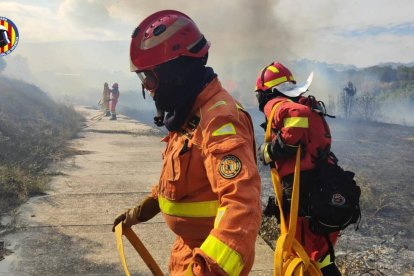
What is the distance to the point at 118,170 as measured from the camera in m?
7.05

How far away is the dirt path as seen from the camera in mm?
3529

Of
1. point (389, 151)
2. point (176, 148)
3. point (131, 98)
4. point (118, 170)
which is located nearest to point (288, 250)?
point (176, 148)

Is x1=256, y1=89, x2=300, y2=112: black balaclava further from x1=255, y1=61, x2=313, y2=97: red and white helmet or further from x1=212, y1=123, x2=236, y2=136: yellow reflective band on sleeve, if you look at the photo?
x1=212, y1=123, x2=236, y2=136: yellow reflective band on sleeve

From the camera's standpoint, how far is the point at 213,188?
148 cm

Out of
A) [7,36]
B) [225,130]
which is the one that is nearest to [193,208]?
[225,130]

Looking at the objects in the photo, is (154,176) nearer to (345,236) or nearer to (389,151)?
(345,236)

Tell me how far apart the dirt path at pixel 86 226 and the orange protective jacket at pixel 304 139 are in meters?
0.65

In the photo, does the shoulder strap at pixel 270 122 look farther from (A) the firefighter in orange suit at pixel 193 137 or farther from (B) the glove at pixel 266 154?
(A) the firefighter in orange suit at pixel 193 137

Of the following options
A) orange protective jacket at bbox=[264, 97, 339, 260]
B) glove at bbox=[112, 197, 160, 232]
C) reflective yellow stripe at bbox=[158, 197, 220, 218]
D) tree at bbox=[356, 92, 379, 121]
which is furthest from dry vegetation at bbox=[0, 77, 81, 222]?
tree at bbox=[356, 92, 379, 121]

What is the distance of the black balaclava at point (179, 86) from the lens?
1.75 metres

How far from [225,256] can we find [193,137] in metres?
0.53

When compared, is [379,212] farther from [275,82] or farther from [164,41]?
[164,41]

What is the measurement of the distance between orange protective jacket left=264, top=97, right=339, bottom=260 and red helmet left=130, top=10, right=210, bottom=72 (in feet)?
4.31

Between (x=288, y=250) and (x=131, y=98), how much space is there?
118ft
